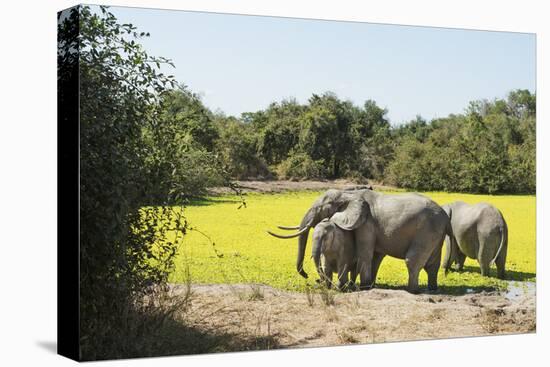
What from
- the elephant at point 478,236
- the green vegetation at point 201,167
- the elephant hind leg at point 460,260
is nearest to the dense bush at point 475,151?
the green vegetation at point 201,167

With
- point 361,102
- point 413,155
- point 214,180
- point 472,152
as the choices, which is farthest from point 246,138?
point 472,152

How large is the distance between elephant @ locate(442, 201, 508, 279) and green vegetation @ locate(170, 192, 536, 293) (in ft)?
0.59

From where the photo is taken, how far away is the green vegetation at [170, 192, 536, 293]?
9.52 metres

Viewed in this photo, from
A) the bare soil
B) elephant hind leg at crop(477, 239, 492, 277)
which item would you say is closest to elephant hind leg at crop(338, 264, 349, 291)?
the bare soil

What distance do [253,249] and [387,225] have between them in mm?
1646

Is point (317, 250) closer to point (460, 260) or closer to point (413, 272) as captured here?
point (413, 272)

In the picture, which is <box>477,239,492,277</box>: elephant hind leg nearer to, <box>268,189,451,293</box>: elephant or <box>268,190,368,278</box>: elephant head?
<box>268,189,451,293</box>: elephant

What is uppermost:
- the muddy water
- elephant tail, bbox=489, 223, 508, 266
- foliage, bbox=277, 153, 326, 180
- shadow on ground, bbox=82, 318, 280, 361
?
foliage, bbox=277, 153, 326, 180

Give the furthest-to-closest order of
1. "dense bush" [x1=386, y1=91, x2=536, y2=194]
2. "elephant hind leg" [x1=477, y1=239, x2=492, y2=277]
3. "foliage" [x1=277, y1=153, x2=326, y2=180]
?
"elephant hind leg" [x1=477, y1=239, x2=492, y2=277] < "dense bush" [x1=386, y1=91, x2=536, y2=194] < "foliage" [x1=277, y1=153, x2=326, y2=180]

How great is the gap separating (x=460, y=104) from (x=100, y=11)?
420cm

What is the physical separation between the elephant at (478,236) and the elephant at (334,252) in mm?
1215

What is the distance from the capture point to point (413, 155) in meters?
10.7

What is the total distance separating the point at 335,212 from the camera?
10.4 m

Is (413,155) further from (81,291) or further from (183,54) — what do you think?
(81,291)
